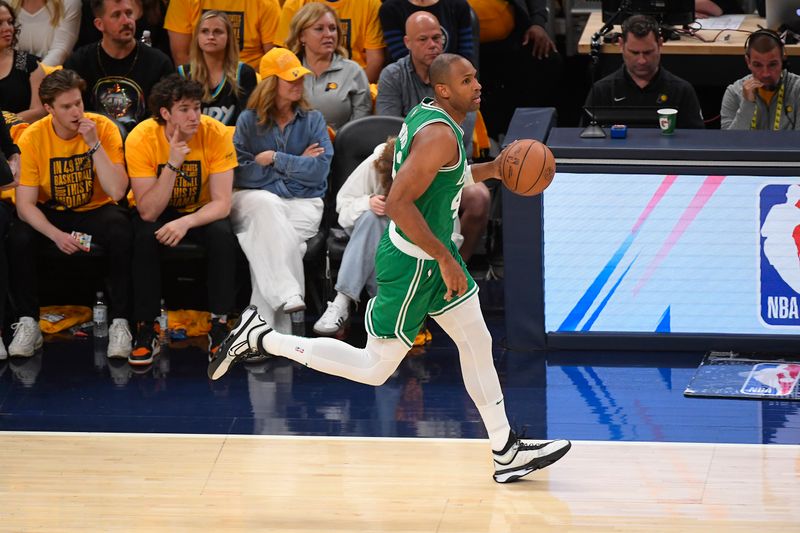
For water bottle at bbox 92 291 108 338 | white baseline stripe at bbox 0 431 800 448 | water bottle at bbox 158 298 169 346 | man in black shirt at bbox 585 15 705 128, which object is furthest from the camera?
man in black shirt at bbox 585 15 705 128

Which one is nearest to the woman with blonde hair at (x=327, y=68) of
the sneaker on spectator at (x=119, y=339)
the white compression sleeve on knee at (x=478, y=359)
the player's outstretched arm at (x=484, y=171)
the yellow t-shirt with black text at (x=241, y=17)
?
the yellow t-shirt with black text at (x=241, y=17)

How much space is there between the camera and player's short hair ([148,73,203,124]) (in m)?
7.05

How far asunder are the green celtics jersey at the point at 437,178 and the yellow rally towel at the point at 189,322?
2844 mm

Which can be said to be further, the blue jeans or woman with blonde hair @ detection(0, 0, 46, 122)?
woman with blonde hair @ detection(0, 0, 46, 122)

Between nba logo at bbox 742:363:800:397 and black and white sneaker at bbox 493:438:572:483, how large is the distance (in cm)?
150

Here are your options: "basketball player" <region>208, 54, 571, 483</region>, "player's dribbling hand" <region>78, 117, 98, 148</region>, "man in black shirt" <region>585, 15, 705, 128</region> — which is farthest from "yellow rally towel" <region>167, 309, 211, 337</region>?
"man in black shirt" <region>585, 15, 705, 128</region>

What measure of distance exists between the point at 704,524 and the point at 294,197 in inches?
136

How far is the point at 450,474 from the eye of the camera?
550cm

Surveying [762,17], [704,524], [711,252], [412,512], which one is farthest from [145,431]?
[762,17]

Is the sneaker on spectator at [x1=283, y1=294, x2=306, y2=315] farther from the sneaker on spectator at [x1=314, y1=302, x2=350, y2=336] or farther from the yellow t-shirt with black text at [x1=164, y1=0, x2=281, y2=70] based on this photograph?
the yellow t-shirt with black text at [x1=164, y1=0, x2=281, y2=70]

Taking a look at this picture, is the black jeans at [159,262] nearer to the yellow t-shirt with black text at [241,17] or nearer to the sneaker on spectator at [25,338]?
the sneaker on spectator at [25,338]

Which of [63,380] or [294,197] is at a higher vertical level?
[294,197]

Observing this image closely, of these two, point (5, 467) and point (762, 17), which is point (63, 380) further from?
point (762, 17)

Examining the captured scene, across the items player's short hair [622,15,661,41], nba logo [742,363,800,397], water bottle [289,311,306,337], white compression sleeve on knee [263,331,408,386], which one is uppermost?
player's short hair [622,15,661,41]
